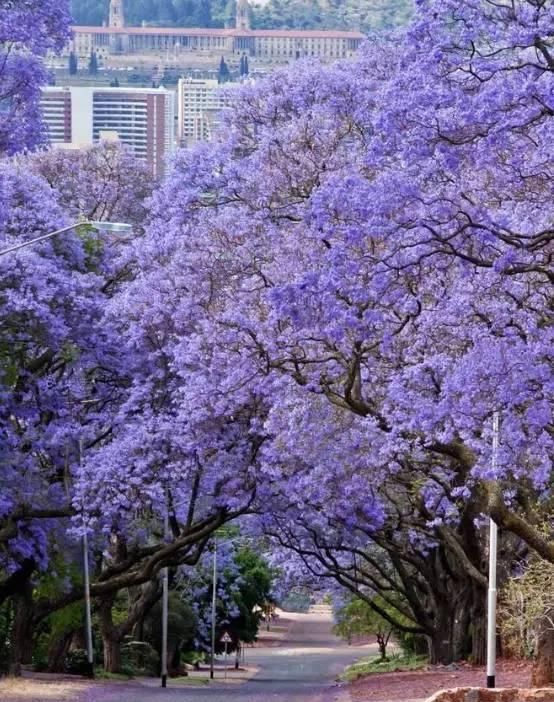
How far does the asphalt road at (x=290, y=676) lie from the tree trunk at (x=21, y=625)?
7.10ft

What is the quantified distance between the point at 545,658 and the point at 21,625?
14.0 meters

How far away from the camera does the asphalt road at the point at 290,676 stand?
3941cm

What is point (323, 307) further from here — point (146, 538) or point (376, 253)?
point (146, 538)

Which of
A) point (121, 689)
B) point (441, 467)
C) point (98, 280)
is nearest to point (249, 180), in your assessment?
point (98, 280)

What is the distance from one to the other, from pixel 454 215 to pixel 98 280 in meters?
16.1

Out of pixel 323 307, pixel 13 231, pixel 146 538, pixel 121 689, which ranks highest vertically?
pixel 13 231

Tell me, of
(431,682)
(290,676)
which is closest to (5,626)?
(431,682)

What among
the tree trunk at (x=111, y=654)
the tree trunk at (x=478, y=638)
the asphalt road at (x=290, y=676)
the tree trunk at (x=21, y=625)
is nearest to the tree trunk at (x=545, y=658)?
the asphalt road at (x=290, y=676)

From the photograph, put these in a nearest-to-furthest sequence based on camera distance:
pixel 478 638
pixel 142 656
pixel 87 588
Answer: pixel 87 588, pixel 478 638, pixel 142 656

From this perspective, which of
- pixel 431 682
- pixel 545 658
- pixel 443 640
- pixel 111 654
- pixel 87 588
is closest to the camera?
pixel 545 658

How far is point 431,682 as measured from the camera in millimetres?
37688

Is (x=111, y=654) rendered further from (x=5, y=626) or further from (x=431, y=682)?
(x=431, y=682)

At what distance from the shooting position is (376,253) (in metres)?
24.3

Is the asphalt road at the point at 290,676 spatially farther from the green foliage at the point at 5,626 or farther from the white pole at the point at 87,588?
the green foliage at the point at 5,626
